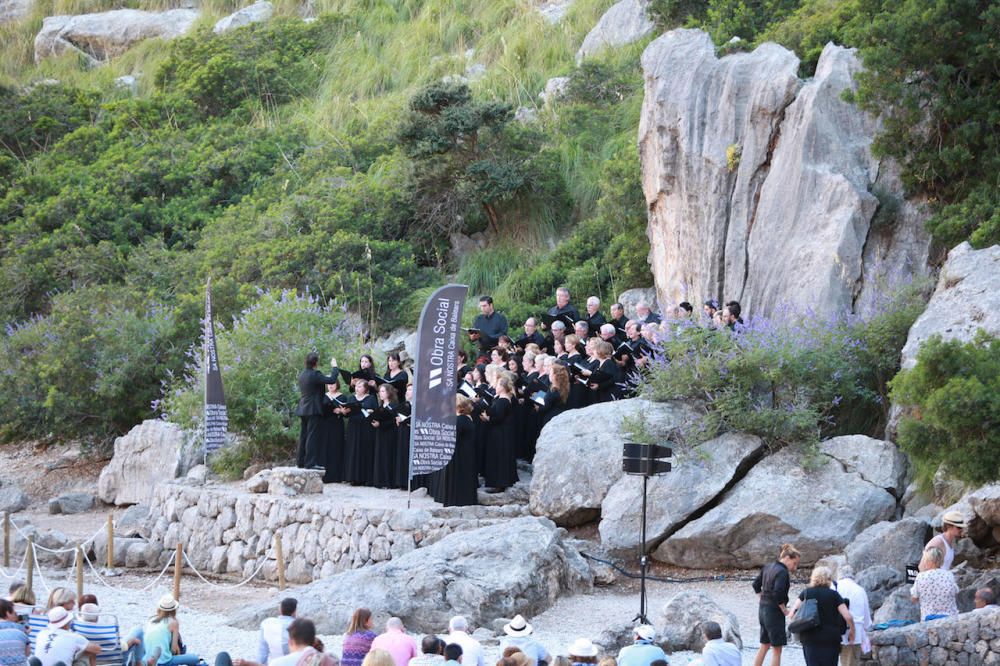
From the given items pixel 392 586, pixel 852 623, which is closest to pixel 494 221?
pixel 392 586

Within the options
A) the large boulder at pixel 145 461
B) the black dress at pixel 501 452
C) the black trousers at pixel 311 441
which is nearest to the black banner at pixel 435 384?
the black dress at pixel 501 452

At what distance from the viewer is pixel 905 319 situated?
16.7 meters

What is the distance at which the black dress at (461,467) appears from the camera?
16672 mm

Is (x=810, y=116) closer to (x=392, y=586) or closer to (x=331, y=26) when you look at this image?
(x=392, y=586)

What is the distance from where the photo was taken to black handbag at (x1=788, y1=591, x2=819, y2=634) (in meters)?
10.2

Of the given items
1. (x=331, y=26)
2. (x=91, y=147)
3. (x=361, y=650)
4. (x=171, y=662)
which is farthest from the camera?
(x=331, y=26)

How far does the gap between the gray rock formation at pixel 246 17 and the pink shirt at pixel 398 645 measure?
34251mm

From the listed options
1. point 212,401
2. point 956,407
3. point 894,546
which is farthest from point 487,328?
point 956,407

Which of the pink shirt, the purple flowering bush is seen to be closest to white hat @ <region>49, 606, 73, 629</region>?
the pink shirt

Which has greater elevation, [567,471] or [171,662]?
[567,471]

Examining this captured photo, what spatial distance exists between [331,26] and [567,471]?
26155 mm

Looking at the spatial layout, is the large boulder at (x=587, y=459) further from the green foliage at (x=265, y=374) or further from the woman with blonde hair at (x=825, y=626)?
the woman with blonde hair at (x=825, y=626)

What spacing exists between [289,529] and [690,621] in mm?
6659

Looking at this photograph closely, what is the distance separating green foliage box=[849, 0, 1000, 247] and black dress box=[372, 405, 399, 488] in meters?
7.96
